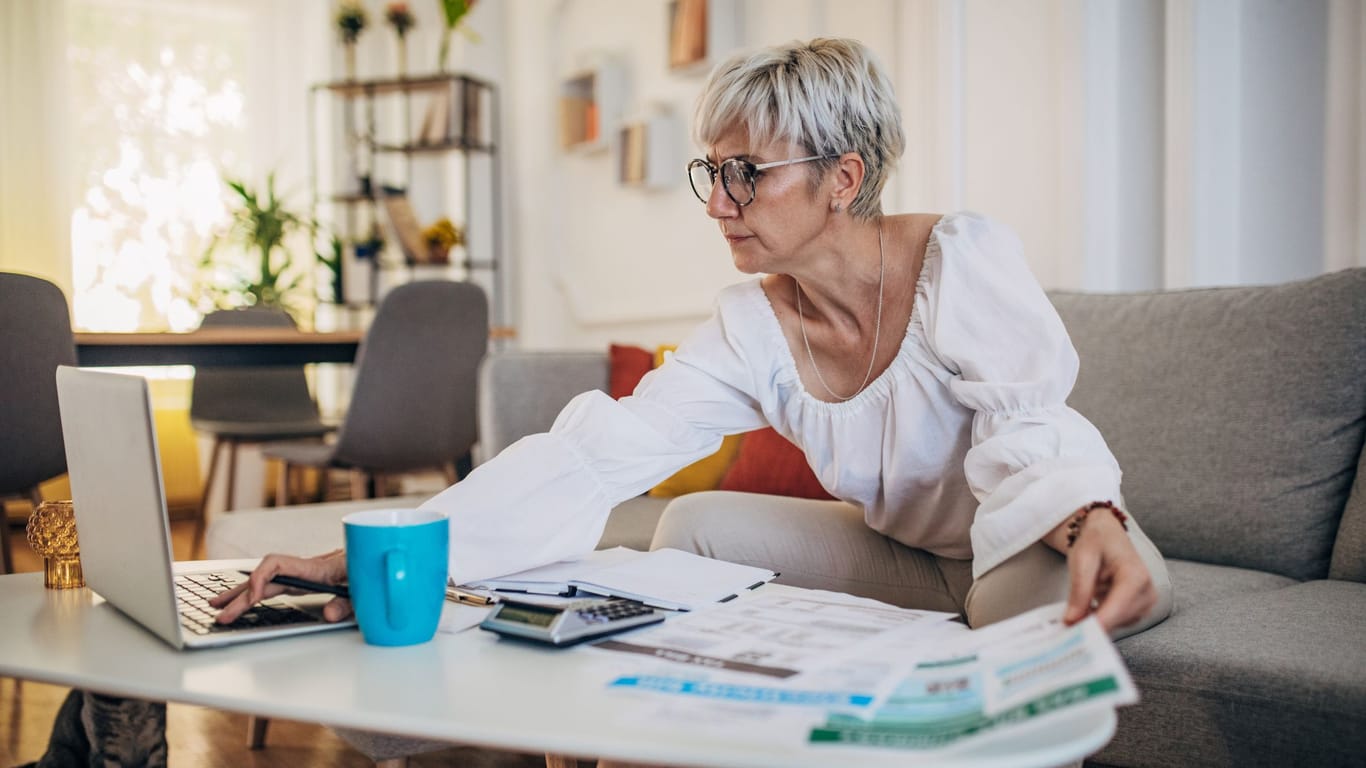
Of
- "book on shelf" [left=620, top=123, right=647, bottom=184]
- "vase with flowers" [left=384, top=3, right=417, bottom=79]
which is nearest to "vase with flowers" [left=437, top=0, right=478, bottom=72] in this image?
"vase with flowers" [left=384, top=3, right=417, bottom=79]

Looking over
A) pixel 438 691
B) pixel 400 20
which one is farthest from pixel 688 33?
pixel 438 691

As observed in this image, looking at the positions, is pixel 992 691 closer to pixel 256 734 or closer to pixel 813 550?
pixel 813 550

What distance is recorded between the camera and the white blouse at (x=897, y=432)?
104 centimetres

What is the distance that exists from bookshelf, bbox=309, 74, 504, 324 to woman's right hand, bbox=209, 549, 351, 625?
3.59 m

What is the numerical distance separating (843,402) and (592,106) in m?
3.02

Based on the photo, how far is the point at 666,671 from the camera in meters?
0.72

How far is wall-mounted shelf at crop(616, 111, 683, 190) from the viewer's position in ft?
12.0

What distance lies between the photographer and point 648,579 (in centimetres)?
100

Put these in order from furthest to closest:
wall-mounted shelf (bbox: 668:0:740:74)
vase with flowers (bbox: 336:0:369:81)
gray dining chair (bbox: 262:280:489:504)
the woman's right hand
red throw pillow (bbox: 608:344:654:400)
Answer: vase with flowers (bbox: 336:0:369:81) < wall-mounted shelf (bbox: 668:0:740:74) < gray dining chair (bbox: 262:280:489:504) < red throw pillow (bbox: 608:344:654:400) < the woman's right hand

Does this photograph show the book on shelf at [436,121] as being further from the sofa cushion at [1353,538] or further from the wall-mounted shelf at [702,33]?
the sofa cushion at [1353,538]

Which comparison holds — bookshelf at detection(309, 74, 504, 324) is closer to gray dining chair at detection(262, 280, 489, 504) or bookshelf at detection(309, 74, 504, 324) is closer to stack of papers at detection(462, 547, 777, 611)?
gray dining chair at detection(262, 280, 489, 504)

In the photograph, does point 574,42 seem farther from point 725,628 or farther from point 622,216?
point 725,628

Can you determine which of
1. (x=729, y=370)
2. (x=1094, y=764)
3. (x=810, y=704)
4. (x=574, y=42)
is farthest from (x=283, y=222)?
(x=810, y=704)

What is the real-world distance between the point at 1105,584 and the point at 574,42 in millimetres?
3757
